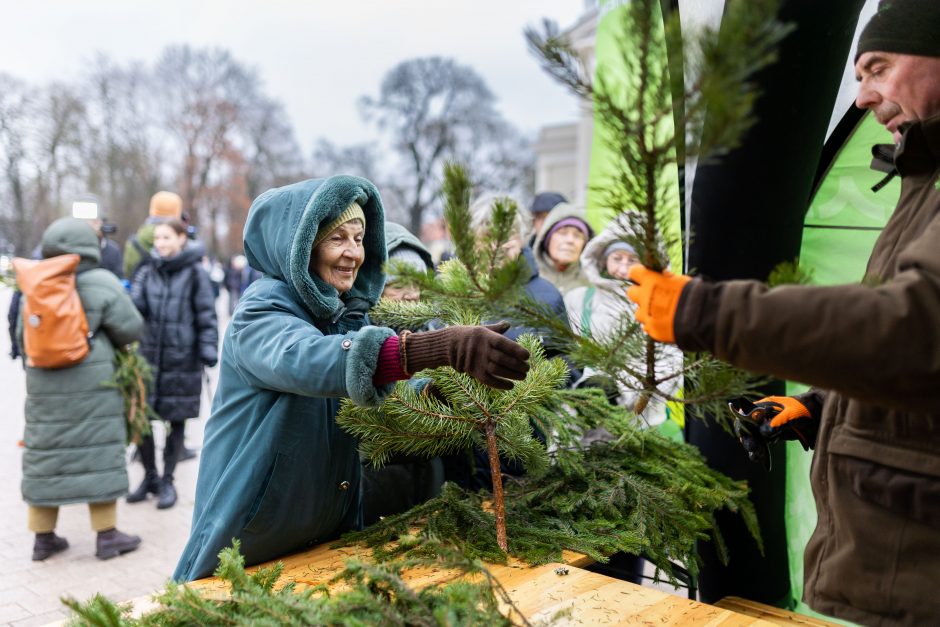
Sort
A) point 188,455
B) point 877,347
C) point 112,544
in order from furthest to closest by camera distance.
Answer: point 188,455
point 112,544
point 877,347

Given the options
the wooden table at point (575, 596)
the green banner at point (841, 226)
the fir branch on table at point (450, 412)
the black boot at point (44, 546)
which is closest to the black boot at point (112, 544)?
the black boot at point (44, 546)

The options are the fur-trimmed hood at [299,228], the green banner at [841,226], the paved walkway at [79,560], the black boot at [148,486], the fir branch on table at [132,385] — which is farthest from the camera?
the black boot at [148,486]

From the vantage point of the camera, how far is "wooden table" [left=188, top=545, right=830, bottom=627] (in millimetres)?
1683

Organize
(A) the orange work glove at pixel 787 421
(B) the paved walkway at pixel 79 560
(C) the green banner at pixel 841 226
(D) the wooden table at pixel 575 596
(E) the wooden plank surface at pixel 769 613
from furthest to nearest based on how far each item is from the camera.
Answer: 1. (B) the paved walkway at pixel 79 560
2. (C) the green banner at pixel 841 226
3. (E) the wooden plank surface at pixel 769 613
4. (A) the orange work glove at pixel 787 421
5. (D) the wooden table at pixel 575 596

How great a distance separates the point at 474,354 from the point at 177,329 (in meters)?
4.49

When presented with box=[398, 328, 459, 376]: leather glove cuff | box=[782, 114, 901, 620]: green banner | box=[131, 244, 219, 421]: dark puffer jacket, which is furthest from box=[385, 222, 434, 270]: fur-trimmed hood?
Answer: box=[131, 244, 219, 421]: dark puffer jacket

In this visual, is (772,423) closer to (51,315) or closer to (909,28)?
(909,28)

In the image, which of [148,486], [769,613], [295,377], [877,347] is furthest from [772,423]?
[148,486]

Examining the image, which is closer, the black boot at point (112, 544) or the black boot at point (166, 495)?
the black boot at point (112, 544)

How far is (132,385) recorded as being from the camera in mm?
4816

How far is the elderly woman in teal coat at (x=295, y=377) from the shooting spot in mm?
1856

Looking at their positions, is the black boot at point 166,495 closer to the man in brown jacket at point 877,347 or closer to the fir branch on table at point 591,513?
the fir branch on table at point 591,513

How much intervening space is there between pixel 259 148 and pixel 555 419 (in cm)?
3388

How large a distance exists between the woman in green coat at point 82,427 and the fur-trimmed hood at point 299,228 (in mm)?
2801
